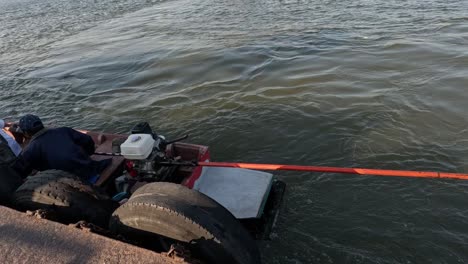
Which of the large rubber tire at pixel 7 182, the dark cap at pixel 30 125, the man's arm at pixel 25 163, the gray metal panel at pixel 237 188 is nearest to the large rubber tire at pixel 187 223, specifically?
the gray metal panel at pixel 237 188

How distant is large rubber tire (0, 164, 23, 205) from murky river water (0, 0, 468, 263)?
3.36m

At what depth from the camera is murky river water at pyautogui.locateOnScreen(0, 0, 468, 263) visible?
6008 millimetres

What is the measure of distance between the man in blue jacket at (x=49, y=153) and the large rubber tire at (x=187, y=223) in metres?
1.82

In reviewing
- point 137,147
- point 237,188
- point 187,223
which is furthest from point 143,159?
point 187,223

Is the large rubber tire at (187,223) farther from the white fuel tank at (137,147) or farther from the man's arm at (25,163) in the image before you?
the man's arm at (25,163)

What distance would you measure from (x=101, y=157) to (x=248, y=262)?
3.66 metres

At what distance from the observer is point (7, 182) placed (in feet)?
16.5

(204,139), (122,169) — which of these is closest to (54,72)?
(204,139)

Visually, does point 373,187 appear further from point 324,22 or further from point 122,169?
point 324,22

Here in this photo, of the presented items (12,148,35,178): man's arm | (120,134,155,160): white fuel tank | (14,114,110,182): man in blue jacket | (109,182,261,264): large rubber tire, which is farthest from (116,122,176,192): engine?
(12,148,35,178): man's arm

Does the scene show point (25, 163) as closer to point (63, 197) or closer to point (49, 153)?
point (49, 153)

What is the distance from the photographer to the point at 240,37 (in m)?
16.2

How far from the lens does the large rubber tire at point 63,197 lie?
4.46 metres

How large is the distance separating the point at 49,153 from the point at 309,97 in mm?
6507
